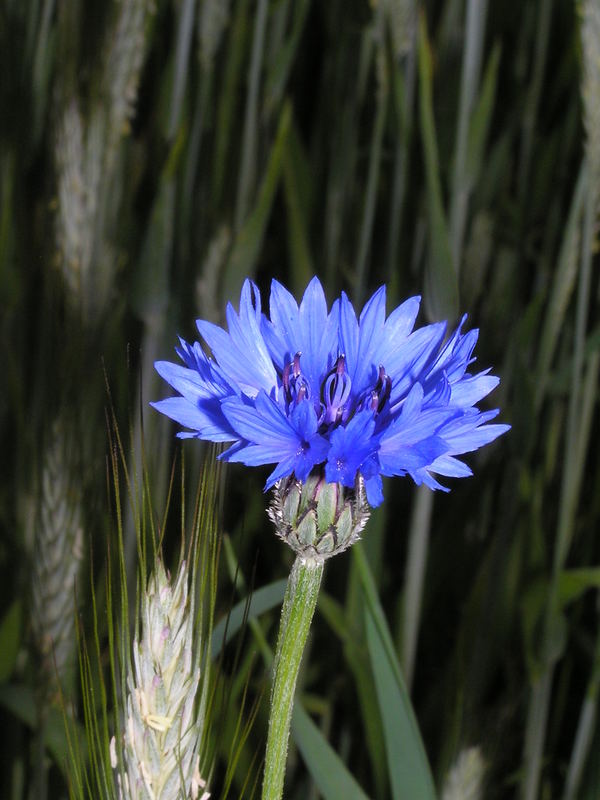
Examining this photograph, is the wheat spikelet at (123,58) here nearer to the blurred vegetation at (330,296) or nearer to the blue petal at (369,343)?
the blurred vegetation at (330,296)

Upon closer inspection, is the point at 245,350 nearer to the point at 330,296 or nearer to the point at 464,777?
the point at 464,777

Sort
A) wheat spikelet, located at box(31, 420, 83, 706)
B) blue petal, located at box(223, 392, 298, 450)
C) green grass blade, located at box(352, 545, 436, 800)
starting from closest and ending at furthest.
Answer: blue petal, located at box(223, 392, 298, 450)
green grass blade, located at box(352, 545, 436, 800)
wheat spikelet, located at box(31, 420, 83, 706)

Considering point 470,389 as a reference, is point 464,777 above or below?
below

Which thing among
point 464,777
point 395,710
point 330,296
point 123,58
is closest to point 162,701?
point 395,710

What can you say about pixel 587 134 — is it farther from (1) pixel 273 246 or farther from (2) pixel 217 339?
(1) pixel 273 246

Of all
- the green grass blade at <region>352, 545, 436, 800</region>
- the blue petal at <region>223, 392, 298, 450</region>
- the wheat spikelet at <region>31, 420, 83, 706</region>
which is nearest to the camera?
the blue petal at <region>223, 392, 298, 450</region>

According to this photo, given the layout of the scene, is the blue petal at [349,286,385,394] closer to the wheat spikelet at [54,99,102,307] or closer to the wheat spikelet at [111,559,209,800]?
the wheat spikelet at [111,559,209,800]

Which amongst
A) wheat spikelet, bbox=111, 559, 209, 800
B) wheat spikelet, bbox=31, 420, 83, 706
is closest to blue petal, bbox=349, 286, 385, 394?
wheat spikelet, bbox=111, 559, 209, 800
